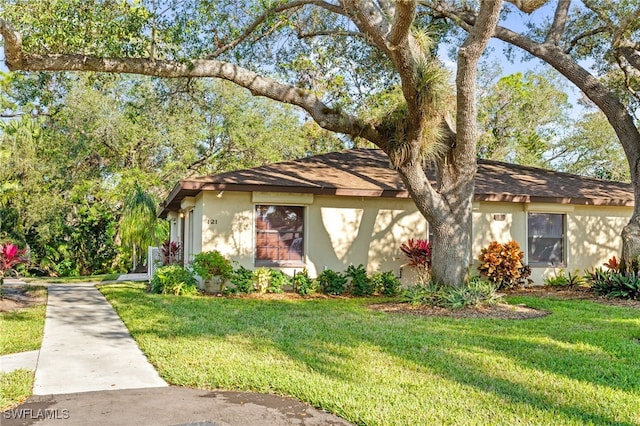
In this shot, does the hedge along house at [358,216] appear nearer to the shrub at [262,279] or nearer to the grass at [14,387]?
the shrub at [262,279]

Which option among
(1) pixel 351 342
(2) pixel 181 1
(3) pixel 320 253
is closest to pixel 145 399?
(1) pixel 351 342

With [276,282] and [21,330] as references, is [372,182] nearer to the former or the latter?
[276,282]

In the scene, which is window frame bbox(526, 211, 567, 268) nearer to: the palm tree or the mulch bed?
the mulch bed

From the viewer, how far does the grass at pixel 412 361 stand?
14.6 ft

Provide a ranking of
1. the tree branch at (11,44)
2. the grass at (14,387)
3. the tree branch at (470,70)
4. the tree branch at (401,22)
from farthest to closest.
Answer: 1. the tree branch at (470,70)
2. the tree branch at (401,22)
3. the tree branch at (11,44)
4. the grass at (14,387)

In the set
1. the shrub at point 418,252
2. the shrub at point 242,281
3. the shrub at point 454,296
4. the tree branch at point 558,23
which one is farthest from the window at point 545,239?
the shrub at point 242,281

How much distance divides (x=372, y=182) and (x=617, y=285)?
19.6ft

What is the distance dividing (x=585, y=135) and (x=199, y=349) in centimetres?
3001

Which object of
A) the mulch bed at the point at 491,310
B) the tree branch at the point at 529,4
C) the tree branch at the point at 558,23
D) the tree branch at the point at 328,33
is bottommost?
the mulch bed at the point at 491,310

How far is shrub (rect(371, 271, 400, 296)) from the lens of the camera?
43.0 ft

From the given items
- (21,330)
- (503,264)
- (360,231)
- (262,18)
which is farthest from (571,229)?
(21,330)

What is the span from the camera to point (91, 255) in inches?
922

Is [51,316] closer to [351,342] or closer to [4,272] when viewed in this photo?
[4,272]

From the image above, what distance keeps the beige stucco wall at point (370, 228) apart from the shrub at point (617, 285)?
7.24 feet
